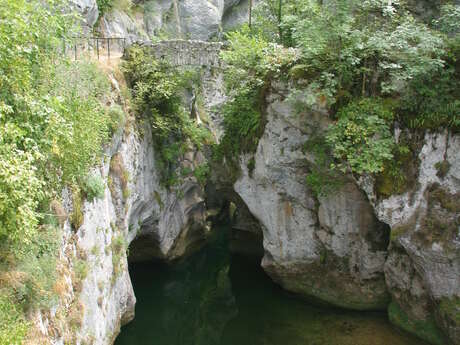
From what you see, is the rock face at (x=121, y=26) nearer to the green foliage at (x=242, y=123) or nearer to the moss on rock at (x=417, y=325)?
the green foliage at (x=242, y=123)

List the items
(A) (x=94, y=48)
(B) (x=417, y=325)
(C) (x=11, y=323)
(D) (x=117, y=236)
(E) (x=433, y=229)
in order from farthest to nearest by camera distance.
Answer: (A) (x=94, y=48) → (B) (x=417, y=325) → (E) (x=433, y=229) → (D) (x=117, y=236) → (C) (x=11, y=323)

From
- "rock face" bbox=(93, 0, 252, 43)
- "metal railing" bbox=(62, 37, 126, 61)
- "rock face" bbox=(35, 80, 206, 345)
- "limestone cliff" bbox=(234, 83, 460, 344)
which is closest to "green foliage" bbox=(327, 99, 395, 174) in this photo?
"limestone cliff" bbox=(234, 83, 460, 344)

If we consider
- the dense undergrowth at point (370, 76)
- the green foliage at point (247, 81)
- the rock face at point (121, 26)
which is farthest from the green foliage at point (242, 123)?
the rock face at point (121, 26)

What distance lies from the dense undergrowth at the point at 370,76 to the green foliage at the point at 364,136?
0.09 ft

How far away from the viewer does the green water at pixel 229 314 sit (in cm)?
1381

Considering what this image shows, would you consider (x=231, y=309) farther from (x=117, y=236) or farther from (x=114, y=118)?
(x=114, y=118)

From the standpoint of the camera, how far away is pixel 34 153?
6855 millimetres

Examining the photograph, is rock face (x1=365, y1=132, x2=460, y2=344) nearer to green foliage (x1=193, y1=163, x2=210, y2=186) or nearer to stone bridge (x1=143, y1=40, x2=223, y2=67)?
green foliage (x1=193, y1=163, x2=210, y2=186)

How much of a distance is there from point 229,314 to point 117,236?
668 centimetres

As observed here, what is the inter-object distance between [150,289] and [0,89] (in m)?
13.0

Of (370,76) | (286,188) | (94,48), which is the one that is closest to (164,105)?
(94,48)

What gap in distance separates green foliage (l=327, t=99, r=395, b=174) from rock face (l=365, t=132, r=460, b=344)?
1.13m

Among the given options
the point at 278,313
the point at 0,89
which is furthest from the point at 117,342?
the point at 0,89

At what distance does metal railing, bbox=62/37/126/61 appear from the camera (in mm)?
12758
